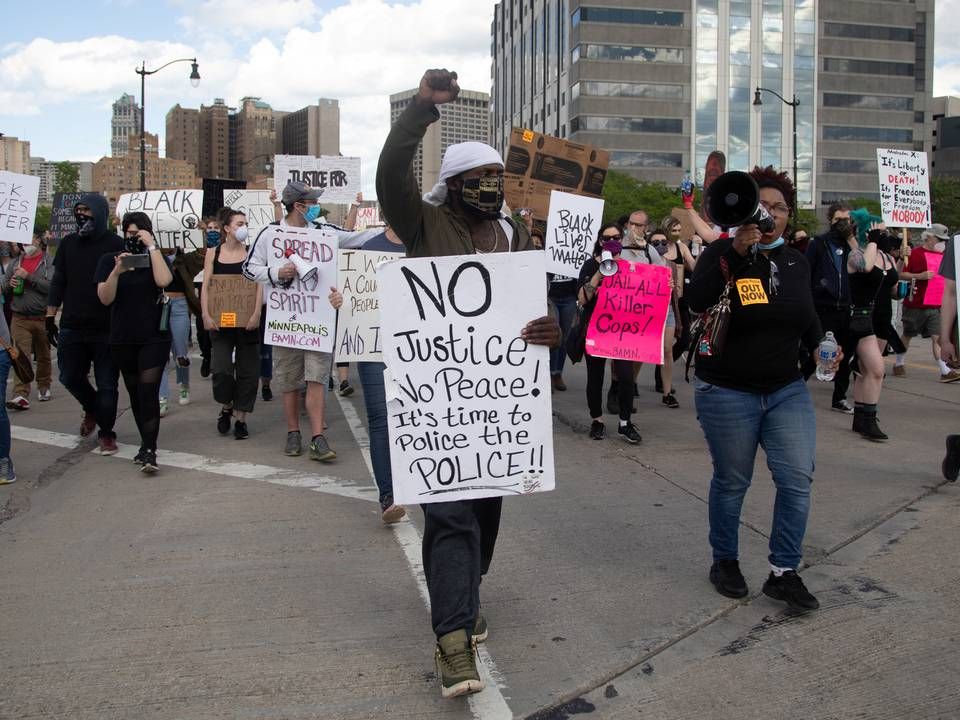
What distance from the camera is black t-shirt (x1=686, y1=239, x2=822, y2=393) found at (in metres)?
4.38

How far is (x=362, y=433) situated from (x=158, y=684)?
5.34 metres

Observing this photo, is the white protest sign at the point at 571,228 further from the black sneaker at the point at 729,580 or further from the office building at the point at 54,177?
the office building at the point at 54,177

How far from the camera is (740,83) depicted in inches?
4060

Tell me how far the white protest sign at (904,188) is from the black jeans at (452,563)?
11819 mm

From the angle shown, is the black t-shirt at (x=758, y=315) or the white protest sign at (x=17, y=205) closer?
the black t-shirt at (x=758, y=315)

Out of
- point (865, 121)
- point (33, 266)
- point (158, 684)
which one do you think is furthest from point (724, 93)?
point (158, 684)

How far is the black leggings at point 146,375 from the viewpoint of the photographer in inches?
291

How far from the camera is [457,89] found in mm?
3551

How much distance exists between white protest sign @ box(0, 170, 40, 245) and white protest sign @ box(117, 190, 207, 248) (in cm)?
156

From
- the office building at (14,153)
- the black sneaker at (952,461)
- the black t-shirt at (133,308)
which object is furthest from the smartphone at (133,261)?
the office building at (14,153)

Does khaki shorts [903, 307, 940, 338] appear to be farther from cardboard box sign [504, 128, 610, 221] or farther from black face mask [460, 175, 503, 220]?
black face mask [460, 175, 503, 220]

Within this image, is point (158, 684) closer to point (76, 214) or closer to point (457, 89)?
point (457, 89)

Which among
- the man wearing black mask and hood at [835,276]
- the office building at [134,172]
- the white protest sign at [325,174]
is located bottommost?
the man wearing black mask and hood at [835,276]

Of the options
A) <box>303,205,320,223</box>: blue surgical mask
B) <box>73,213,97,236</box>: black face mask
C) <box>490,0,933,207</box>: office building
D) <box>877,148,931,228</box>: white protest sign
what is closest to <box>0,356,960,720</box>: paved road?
<box>73,213,97,236</box>: black face mask
